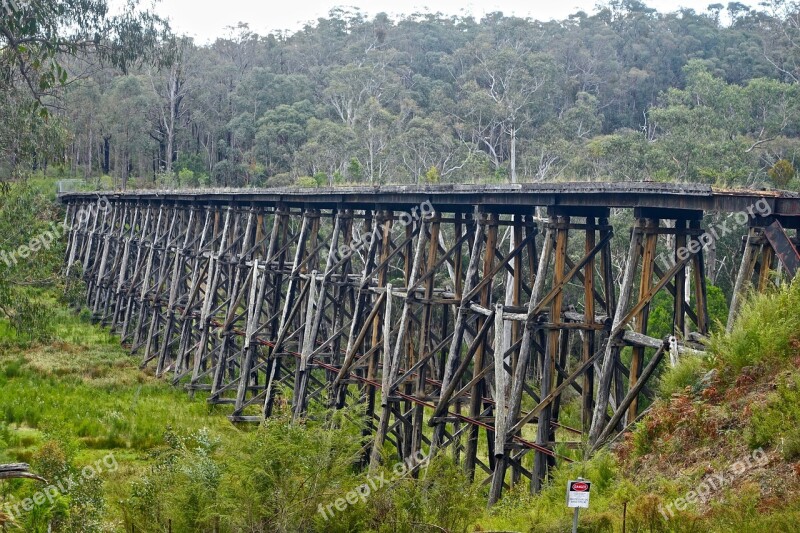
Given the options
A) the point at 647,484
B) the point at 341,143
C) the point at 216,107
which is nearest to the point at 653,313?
the point at 647,484

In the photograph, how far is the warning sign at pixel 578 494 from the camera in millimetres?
6438

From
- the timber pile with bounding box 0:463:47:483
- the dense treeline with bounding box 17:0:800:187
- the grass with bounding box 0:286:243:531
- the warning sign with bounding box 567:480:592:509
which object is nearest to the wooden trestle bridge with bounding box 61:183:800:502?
the grass with bounding box 0:286:243:531

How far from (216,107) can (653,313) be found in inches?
1696

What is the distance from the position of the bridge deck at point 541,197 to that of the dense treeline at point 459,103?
46.7ft

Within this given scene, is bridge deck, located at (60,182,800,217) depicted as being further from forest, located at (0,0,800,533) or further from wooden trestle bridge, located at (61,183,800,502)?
forest, located at (0,0,800,533)

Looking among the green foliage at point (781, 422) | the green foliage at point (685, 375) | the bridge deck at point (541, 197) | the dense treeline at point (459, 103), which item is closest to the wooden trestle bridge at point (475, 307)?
the bridge deck at point (541, 197)

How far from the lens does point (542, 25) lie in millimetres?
66562

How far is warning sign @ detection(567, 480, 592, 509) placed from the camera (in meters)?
6.44

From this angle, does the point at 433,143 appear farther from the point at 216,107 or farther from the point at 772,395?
the point at 772,395

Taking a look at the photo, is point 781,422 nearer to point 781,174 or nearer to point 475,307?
point 475,307

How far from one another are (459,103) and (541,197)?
38.3 meters

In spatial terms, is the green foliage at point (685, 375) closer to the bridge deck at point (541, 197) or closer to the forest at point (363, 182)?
the forest at point (363, 182)

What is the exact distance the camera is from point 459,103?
48875 millimetres

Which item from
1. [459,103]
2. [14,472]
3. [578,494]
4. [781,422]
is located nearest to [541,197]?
[781,422]
